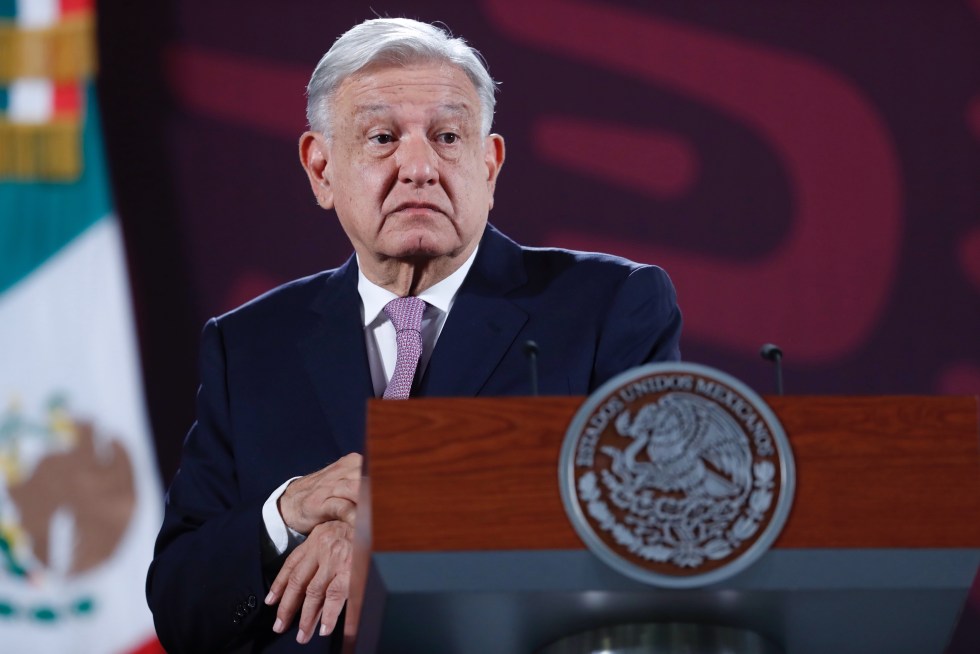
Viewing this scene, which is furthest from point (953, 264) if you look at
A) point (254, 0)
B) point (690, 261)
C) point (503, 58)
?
point (254, 0)

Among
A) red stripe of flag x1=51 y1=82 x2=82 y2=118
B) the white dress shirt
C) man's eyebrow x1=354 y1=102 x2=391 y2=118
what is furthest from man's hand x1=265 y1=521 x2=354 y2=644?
red stripe of flag x1=51 y1=82 x2=82 y2=118

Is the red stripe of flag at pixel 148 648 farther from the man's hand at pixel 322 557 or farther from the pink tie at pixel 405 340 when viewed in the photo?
the man's hand at pixel 322 557

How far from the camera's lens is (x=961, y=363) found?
3027mm

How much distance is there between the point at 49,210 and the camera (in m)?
3.02

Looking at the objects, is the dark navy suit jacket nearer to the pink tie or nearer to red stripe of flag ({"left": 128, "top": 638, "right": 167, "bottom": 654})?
the pink tie

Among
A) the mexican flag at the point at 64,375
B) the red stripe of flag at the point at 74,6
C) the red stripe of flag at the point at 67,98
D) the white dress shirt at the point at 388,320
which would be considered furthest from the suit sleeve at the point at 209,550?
the red stripe of flag at the point at 74,6

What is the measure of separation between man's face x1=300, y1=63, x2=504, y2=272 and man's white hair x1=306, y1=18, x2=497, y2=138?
14 mm

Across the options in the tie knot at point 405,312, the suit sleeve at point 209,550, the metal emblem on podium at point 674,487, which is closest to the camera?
the metal emblem on podium at point 674,487

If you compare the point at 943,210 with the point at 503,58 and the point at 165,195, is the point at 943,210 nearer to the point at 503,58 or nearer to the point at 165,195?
the point at 503,58

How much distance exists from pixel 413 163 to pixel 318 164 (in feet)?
0.98

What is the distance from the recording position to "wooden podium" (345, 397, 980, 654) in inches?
42.3

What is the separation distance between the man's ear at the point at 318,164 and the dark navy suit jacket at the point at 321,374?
23cm

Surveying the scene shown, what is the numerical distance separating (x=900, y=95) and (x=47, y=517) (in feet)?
7.12

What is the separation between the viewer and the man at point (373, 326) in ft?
5.60
